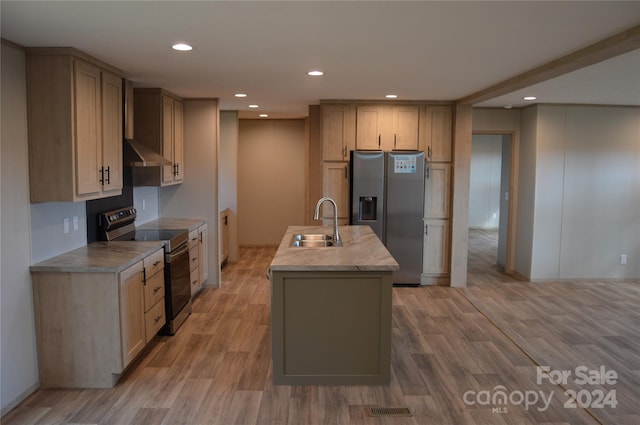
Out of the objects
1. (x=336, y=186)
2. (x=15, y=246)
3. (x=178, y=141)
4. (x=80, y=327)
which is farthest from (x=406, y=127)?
(x=15, y=246)

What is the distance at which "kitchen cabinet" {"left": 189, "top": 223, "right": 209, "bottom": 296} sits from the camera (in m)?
5.33

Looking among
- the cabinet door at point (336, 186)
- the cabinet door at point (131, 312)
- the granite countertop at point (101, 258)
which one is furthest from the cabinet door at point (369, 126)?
the cabinet door at point (131, 312)

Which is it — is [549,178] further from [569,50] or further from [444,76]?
[569,50]

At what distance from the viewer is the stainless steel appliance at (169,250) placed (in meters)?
4.36

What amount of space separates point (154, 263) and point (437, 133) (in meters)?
3.86

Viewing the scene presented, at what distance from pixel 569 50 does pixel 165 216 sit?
4.71 m

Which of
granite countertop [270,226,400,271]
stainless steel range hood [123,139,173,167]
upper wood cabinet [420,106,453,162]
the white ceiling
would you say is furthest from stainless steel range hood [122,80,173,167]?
upper wood cabinet [420,106,453,162]

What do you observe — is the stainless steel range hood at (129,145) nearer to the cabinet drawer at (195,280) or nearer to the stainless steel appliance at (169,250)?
the stainless steel appliance at (169,250)

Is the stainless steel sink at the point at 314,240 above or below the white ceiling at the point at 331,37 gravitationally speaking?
below

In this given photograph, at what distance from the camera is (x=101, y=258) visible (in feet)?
11.7

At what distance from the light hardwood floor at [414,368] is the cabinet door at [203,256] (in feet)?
0.78

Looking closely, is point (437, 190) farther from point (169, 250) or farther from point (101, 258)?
point (101, 258)

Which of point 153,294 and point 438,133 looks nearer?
point 153,294

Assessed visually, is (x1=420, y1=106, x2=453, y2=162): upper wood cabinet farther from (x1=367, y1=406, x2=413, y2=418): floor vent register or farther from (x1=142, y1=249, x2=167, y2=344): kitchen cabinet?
(x1=367, y1=406, x2=413, y2=418): floor vent register
